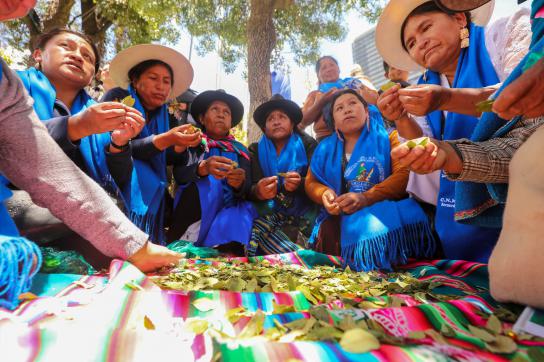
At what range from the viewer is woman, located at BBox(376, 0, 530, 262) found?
163cm

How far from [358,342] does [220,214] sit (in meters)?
2.26

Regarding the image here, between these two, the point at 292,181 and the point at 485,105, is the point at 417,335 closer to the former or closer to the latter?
the point at 485,105

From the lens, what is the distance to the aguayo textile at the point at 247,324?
1.88 feet

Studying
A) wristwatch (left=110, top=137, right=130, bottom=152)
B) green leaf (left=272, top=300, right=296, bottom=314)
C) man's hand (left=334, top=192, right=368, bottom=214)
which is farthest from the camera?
man's hand (left=334, top=192, right=368, bottom=214)

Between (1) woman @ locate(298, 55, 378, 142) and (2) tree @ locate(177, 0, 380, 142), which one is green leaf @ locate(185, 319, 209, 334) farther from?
(2) tree @ locate(177, 0, 380, 142)

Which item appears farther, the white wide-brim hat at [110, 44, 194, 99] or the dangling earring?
the white wide-brim hat at [110, 44, 194, 99]

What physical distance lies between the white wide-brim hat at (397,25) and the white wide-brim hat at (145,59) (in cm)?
163

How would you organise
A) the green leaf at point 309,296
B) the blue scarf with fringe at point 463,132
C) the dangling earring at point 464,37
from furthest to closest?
1. the dangling earring at point 464,37
2. the blue scarf with fringe at point 463,132
3. the green leaf at point 309,296

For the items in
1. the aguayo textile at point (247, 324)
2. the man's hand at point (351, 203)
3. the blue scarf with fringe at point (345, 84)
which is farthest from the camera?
the blue scarf with fringe at point (345, 84)

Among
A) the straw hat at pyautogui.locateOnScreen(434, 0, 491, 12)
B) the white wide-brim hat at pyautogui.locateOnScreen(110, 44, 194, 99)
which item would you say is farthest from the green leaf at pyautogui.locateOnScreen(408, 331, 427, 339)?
the white wide-brim hat at pyautogui.locateOnScreen(110, 44, 194, 99)

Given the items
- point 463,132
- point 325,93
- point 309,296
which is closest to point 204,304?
point 309,296

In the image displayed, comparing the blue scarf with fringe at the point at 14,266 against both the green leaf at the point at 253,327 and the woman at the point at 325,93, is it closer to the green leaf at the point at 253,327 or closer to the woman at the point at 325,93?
the green leaf at the point at 253,327

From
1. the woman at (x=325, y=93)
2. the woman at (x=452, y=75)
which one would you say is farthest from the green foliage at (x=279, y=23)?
the woman at (x=452, y=75)

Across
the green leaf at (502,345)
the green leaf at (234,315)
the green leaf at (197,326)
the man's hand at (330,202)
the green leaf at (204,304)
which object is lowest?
the green leaf at (204,304)
